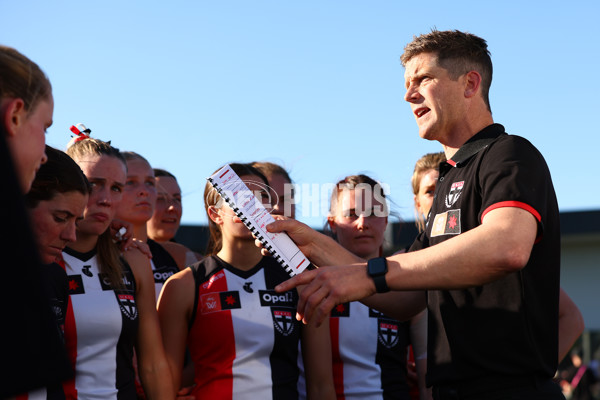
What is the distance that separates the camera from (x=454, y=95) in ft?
10.7

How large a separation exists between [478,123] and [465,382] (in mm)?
1333

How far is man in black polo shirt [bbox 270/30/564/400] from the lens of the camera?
2375mm

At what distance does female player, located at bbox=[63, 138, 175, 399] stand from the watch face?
73.7 inches

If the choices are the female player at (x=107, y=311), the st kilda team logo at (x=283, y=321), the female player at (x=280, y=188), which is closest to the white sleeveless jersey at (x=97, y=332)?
the female player at (x=107, y=311)

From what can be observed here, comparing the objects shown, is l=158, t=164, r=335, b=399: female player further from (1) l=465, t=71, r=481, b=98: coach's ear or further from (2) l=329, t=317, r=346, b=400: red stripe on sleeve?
(1) l=465, t=71, r=481, b=98: coach's ear

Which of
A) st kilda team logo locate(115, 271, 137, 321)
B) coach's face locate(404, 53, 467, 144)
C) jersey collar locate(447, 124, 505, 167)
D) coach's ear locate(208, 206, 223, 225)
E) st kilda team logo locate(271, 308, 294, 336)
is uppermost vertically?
coach's face locate(404, 53, 467, 144)

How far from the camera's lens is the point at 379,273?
2.44 meters

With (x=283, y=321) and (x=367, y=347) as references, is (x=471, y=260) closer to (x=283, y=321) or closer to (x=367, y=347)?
(x=283, y=321)

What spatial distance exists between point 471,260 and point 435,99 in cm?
121

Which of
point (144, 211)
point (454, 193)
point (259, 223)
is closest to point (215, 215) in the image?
point (144, 211)

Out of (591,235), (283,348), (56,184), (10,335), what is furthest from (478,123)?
(591,235)

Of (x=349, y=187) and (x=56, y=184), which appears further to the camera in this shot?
(x=349, y=187)

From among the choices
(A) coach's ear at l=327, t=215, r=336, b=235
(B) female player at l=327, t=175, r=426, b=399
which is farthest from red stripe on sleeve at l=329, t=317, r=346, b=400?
(A) coach's ear at l=327, t=215, r=336, b=235

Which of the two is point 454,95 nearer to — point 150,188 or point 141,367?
point 141,367
